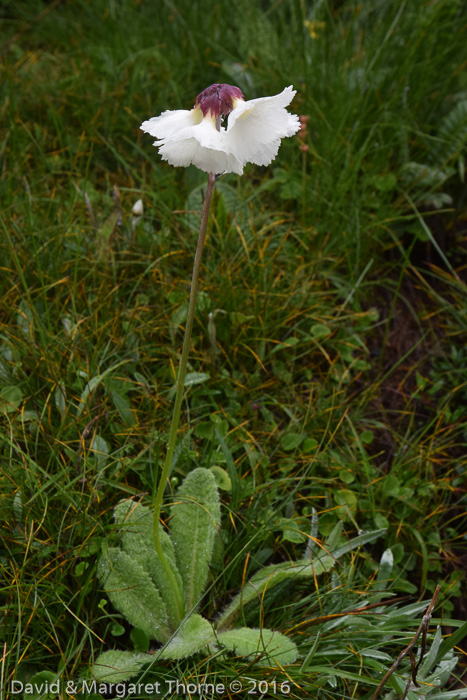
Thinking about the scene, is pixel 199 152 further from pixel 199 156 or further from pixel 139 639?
pixel 139 639

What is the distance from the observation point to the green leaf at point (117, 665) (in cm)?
137

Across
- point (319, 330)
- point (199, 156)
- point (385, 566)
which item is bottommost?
point (385, 566)

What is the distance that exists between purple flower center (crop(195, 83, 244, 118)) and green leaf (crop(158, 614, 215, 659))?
44.1 inches

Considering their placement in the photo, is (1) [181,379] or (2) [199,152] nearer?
(2) [199,152]

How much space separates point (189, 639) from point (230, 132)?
1.14 m

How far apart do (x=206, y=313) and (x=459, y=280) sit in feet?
3.85

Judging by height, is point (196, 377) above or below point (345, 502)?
above

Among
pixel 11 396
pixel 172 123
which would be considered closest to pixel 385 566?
pixel 11 396

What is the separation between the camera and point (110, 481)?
163 centimetres

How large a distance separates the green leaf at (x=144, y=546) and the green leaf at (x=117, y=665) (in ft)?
0.51

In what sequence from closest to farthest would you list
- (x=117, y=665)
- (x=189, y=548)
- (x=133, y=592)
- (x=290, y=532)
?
1. (x=117, y=665)
2. (x=133, y=592)
3. (x=189, y=548)
4. (x=290, y=532)

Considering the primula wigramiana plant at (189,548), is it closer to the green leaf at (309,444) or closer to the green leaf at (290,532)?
the green leaf at (290,532)

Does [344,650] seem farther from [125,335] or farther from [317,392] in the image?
[125,335]

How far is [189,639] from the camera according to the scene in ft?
4.65
